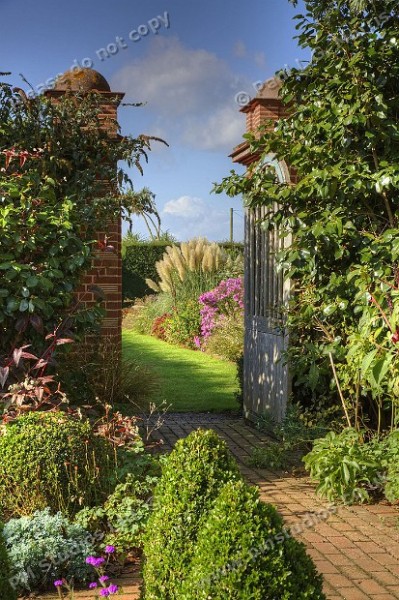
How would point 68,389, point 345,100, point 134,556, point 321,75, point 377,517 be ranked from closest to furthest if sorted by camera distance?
1. point 134,556
2. point 377,517
3. point 345,100
4. point 321,75
5. point 68,389

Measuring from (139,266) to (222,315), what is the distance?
9140 millimetres

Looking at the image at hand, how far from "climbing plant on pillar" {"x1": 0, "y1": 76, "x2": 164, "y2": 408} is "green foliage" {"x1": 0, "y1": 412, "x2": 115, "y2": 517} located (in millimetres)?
1124

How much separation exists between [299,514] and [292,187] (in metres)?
2.48

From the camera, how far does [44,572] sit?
3.77m

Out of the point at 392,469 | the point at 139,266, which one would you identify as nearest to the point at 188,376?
the point at 392,469

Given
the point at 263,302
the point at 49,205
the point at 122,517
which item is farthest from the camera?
the point at 263,302

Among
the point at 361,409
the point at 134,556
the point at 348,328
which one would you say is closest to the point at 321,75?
the point at 348,328

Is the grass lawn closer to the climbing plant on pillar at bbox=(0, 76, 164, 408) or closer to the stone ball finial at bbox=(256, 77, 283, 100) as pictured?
the climbing plant on pillar at bbox=(0, 76, 164, 408)

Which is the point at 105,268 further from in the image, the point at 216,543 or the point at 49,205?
the point at 216,543

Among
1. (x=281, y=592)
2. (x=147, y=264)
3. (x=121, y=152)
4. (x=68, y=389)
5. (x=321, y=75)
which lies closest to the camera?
(x=281, y=592)

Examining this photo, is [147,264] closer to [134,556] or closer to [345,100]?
[345,100]

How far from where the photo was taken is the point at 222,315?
44.5 feet

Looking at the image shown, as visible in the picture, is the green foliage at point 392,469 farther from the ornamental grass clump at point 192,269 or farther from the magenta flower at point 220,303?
the ornamental grass clump at point 192,269

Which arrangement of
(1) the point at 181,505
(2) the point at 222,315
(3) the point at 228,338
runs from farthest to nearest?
1. (2) the point at 222,315
2. (3) the point at 228,338
3. (1) the point at 181,505
